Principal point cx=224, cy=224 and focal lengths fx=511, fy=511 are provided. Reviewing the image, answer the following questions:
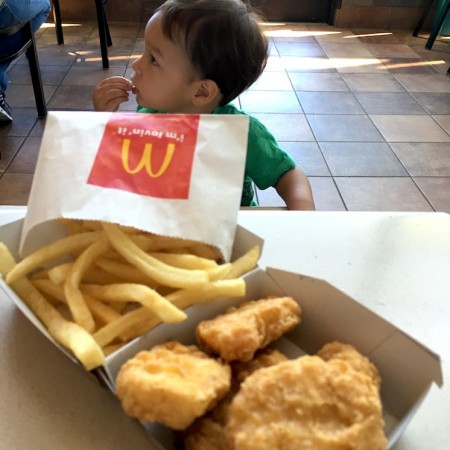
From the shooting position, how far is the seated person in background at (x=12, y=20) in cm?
257

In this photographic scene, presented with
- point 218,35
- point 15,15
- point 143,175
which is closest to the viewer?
point 143,175

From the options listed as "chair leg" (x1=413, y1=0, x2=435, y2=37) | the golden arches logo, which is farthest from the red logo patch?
"chair leg" (x1=413, y1=0, x2=435, y2=37)

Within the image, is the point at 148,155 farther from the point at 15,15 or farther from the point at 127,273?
the point at 15,15

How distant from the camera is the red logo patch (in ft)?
2.35

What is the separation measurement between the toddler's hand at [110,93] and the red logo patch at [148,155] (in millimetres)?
679

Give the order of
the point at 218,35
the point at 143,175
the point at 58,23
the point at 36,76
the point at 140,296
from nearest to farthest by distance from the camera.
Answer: the point at 140,296 < the point at 143,175 < the point at 218,35 < the point at 36,76 < the point at 58,23

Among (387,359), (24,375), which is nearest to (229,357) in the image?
→ (387,359)

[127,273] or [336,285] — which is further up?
[127,273]

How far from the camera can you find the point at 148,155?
746mm

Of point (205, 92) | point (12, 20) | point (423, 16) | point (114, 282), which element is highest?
point (114, 282)

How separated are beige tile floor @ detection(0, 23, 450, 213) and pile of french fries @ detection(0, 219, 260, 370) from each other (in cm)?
185

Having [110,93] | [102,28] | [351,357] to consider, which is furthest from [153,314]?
[102,28]

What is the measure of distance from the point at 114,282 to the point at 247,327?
0.21 m

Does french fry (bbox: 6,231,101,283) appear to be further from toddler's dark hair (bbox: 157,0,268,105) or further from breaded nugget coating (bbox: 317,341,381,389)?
toddler's dark hair (bbox: 157,0,268,105)
